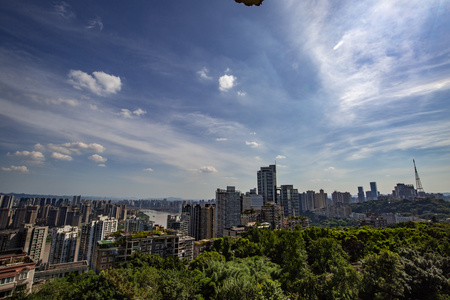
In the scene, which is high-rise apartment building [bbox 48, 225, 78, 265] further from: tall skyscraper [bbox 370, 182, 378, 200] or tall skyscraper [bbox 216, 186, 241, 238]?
tall skyscraper [bbox 370, 182, 378, 200]

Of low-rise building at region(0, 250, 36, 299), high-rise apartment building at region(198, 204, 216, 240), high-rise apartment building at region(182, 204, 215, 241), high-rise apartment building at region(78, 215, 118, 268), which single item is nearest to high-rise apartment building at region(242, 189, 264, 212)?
high-rise apartment building at region(198, 204, 216, 240)

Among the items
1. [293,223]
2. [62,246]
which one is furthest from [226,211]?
[62,246]

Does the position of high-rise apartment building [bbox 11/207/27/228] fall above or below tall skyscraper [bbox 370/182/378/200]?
below

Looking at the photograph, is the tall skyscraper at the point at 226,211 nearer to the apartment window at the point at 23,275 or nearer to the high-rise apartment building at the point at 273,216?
the high-rise apartment building at the point at 273,216

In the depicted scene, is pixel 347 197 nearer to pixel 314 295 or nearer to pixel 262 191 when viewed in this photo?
pixel 262 191

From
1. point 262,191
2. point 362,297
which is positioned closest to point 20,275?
point 362,297
